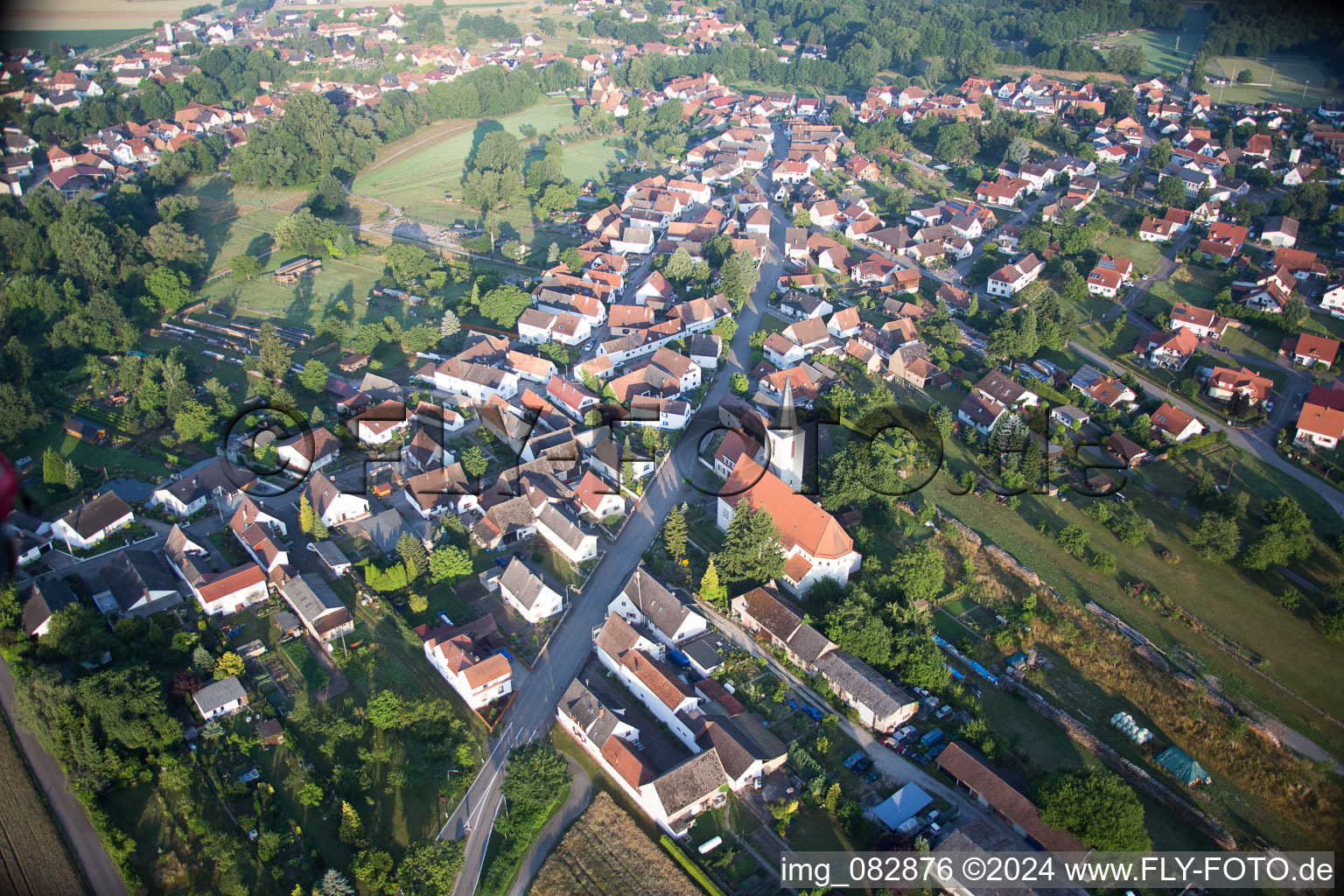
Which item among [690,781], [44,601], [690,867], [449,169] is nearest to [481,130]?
[449,169]

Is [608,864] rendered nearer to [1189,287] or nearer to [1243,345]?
[1243,345]

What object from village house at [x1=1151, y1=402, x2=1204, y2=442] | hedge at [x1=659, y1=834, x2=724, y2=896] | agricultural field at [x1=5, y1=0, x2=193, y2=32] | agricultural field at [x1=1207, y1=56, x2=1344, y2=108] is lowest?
hedge at [x1=659, y1=834, x2=724, y2=896]

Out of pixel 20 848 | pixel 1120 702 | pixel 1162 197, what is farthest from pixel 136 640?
pixel 1162 197

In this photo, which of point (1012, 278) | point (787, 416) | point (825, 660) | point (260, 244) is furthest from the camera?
point (260, 244)

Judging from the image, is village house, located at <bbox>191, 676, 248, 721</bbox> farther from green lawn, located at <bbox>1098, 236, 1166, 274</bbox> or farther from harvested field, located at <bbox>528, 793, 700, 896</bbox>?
green lawn, located at <bbox>1098, 236, 1166, 274</bbox>

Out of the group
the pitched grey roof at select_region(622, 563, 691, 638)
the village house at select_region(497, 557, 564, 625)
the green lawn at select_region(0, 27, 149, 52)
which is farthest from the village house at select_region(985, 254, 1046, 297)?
the green lawn at select_region(0, 27, 149, 52)

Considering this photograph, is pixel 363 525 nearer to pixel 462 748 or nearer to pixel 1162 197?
pixel 462 748
